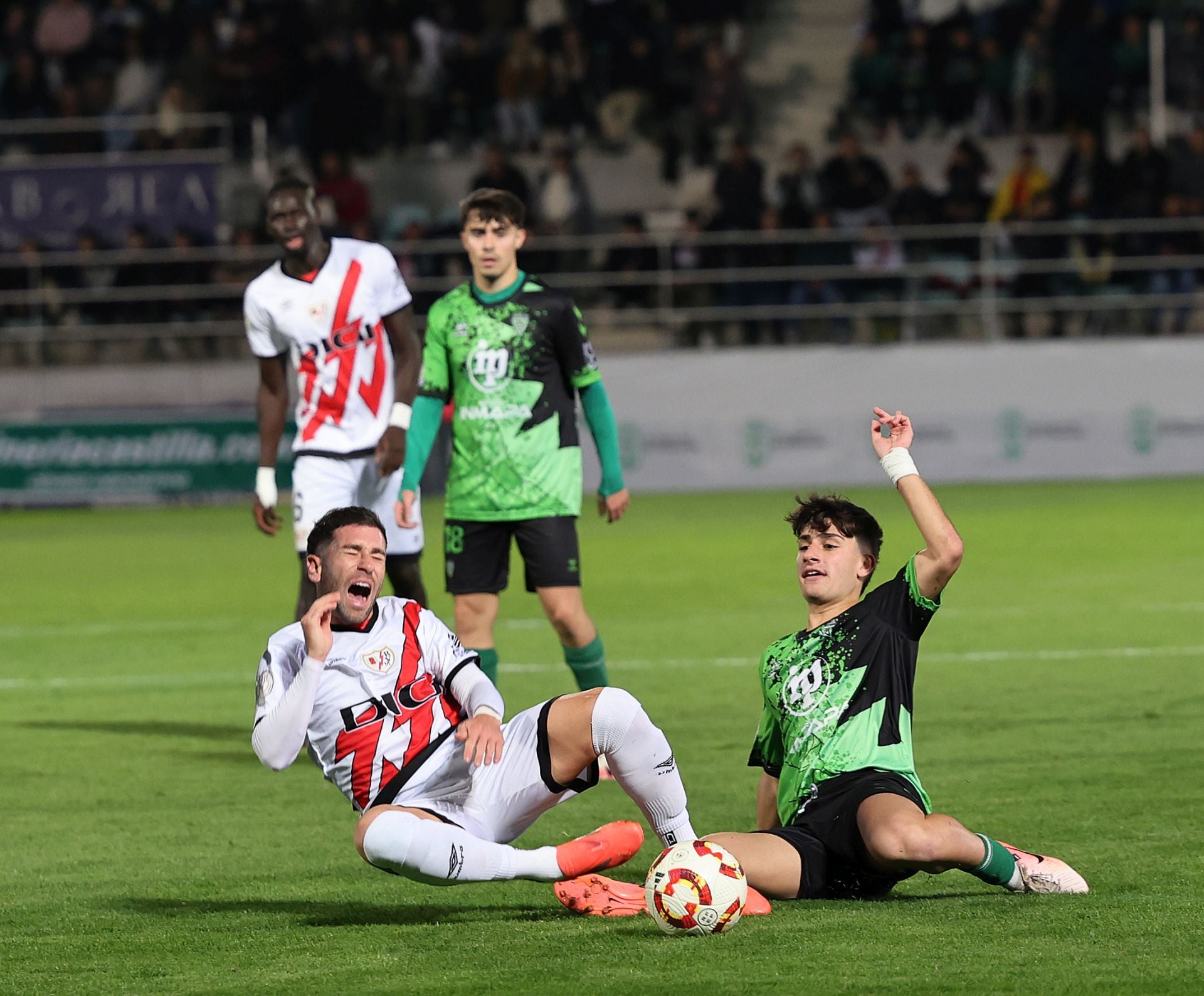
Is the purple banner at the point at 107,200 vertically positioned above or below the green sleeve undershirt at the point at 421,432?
above

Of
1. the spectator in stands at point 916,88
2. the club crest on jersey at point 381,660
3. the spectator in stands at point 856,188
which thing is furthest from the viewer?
the spectator in stands at point 916,88

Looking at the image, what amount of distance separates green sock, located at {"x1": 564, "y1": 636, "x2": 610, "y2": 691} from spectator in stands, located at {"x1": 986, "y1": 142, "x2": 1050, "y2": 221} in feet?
47.8

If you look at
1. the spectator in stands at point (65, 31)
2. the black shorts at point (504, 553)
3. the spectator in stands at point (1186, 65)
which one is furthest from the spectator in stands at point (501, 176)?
the black shorts at point (504, 553)

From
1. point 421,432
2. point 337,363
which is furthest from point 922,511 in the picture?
point 337,363

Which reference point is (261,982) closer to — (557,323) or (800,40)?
(557,323)

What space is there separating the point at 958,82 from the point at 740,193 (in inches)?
130

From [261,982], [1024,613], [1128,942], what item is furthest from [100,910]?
[1024,613]

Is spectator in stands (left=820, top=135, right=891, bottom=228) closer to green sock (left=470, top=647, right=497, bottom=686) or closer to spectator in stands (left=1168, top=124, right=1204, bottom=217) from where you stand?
spectator in stands (left=1168, top=124, right=1204, bottom=217)

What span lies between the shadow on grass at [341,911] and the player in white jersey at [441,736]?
0.14 meters

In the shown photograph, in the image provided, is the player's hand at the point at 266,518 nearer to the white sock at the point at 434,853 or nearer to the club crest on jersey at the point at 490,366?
the club crest on jersey at the point at 490,366

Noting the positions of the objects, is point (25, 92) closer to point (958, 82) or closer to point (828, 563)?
point (958, 82)

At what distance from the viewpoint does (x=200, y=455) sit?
20484mm

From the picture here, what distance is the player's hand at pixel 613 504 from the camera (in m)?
7.57

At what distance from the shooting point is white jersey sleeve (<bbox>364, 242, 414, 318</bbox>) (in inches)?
320
